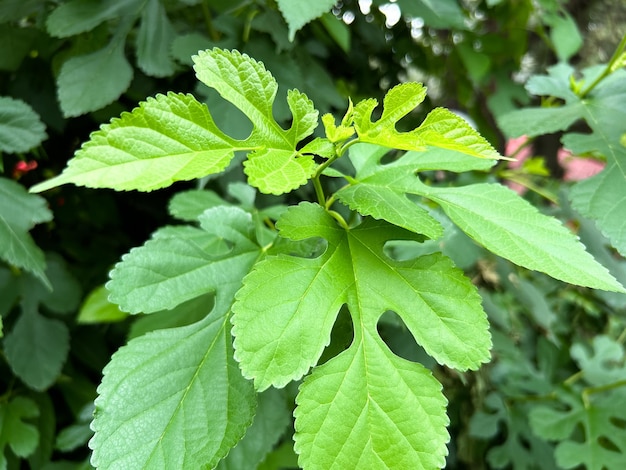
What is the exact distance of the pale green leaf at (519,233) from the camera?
44 cm

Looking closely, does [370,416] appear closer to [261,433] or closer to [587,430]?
[261,433]

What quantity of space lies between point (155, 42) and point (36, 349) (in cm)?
51

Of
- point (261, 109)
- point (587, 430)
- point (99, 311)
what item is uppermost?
point (261, 109)

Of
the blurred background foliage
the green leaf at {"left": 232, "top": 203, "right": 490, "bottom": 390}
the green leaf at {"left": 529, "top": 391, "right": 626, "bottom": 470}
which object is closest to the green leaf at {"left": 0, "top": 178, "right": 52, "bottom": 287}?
the blurred background foliage

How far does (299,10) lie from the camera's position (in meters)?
0.66

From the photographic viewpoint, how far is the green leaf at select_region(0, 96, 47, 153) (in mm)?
A: 691

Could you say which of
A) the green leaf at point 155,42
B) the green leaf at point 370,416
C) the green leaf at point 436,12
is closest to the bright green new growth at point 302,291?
the green leaf at point 370,416

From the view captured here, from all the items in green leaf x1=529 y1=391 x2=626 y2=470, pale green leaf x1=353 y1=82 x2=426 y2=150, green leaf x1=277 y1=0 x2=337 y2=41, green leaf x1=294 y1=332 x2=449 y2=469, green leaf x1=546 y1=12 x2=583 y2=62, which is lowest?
green leaf x1=529 y1=391 x2=626 y2=470

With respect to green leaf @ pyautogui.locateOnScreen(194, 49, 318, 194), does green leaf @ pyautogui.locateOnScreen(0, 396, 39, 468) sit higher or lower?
lower

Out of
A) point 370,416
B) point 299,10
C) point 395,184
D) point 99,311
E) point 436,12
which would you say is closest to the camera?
point 370,416

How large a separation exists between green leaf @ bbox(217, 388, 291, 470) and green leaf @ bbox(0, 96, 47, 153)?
1.43 feet

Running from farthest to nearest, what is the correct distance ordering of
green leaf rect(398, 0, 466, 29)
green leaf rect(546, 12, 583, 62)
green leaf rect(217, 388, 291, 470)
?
green leaf rect(546, 12, 583, 62) < green leaf rect(398, 0, 466, 29) < green leaf rect(217, 388, 291, 470)

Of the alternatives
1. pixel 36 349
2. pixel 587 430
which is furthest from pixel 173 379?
pixel 587 430

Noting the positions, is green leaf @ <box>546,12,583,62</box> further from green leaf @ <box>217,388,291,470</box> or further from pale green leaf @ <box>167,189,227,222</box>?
green leaf @ <box>217,388,291,470</box>
